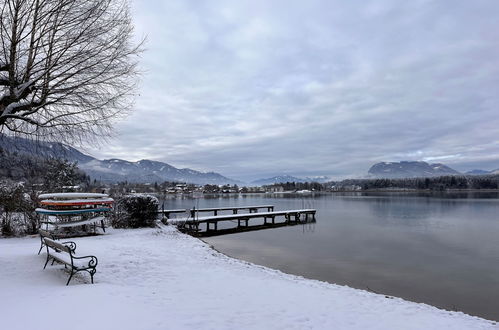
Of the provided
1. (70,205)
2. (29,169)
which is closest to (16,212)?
(70,205)

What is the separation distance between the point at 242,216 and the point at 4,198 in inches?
738

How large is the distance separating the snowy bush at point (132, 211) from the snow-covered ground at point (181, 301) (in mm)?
7091

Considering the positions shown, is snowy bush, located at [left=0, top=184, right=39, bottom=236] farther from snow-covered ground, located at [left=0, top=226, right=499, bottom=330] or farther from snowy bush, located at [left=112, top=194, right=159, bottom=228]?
snow-covered ground, located at [left=0, top=226, right=499, bottom=330]

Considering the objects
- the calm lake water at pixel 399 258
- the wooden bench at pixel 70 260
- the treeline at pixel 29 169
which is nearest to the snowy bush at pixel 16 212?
the treeline at pixel 29 169

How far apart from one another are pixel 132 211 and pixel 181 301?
12.3 m

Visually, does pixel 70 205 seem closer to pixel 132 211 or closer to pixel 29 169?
pixel 29 169

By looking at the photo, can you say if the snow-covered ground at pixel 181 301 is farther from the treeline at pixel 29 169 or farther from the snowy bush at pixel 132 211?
the snowy bush at pixel 132 211

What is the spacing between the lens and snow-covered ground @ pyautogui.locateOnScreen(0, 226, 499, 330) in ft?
15.8

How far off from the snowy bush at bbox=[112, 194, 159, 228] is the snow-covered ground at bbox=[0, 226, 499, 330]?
279 inches

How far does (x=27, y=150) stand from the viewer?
28.1ft

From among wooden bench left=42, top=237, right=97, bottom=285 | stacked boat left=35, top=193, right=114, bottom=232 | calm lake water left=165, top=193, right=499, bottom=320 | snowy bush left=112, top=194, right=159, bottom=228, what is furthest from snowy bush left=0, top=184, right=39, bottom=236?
calm lake water left=165, top=193, right=499, bottom=320

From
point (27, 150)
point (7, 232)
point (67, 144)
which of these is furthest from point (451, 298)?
point (7, 232)

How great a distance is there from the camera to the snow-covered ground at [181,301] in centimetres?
480

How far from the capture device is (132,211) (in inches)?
672
